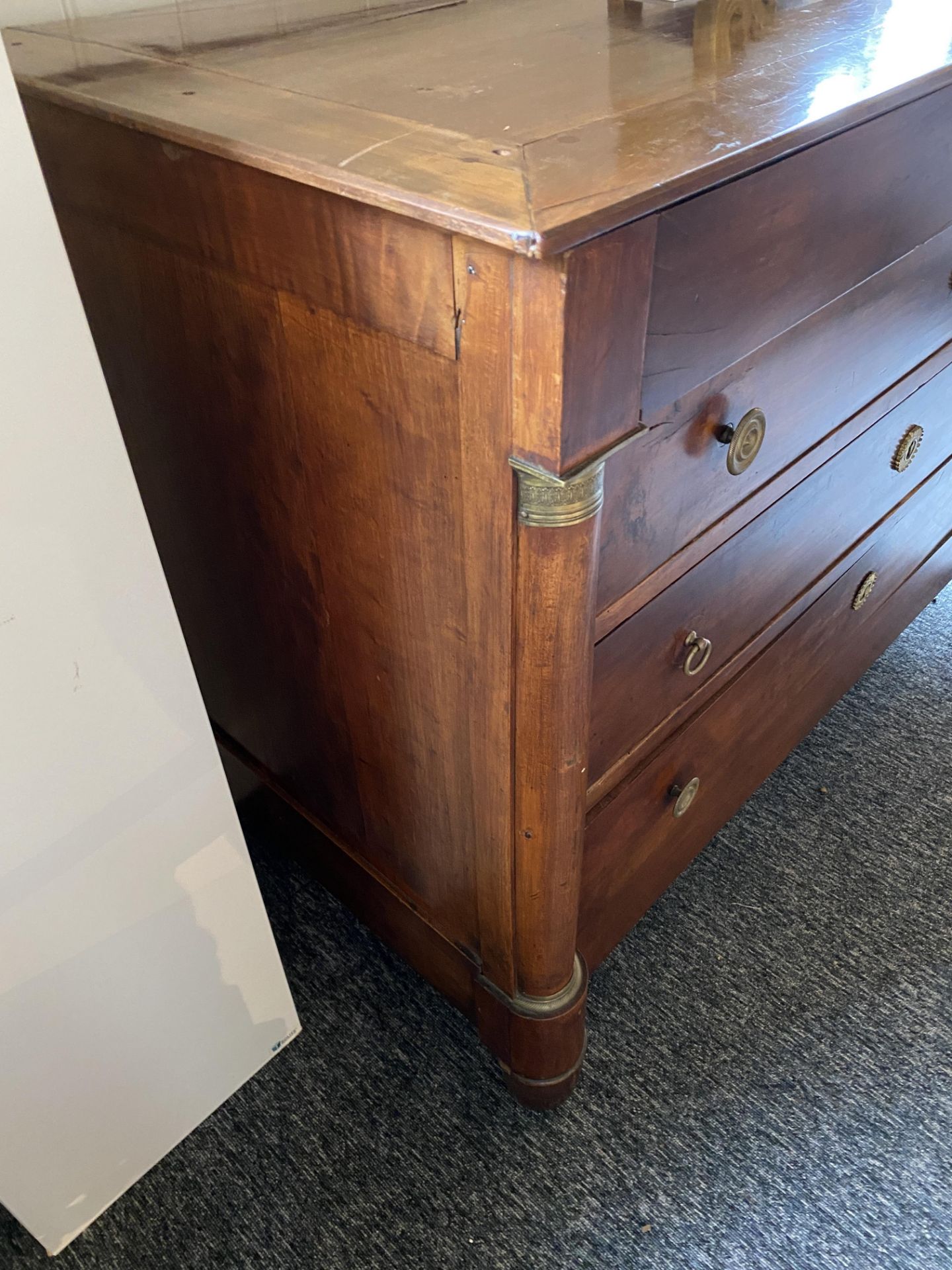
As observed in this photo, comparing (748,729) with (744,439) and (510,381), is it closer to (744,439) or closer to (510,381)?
(744,439)

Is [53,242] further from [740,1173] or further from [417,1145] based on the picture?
[740,1173]

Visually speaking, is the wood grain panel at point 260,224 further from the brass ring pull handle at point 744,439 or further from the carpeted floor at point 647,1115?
the carpeted floor at point 647,1115

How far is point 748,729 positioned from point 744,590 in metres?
0.26

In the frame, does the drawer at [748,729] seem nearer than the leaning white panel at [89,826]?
No

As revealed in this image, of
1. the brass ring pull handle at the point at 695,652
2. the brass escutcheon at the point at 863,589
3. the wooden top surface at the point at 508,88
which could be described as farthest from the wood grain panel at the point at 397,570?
the brass escutcheon at the point at 863,589

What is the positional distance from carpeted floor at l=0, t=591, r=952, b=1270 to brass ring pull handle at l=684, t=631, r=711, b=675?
49 centimetres

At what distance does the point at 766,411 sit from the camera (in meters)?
0.79

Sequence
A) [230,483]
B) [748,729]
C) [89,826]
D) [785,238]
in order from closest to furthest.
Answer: [785,238]
[89,826]
[230,483]
[748,729]

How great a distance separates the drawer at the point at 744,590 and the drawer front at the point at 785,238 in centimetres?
22

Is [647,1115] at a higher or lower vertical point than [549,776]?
lower

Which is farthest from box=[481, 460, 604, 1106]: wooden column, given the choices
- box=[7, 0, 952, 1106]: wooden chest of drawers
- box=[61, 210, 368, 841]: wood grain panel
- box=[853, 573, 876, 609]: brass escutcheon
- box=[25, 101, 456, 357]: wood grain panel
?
box=[853, 573, 876, 609]: brass escutcheon

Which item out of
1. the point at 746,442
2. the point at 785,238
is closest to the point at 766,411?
the point at 746,442

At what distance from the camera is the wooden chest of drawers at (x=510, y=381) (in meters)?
0.56

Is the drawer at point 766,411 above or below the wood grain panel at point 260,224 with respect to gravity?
below
